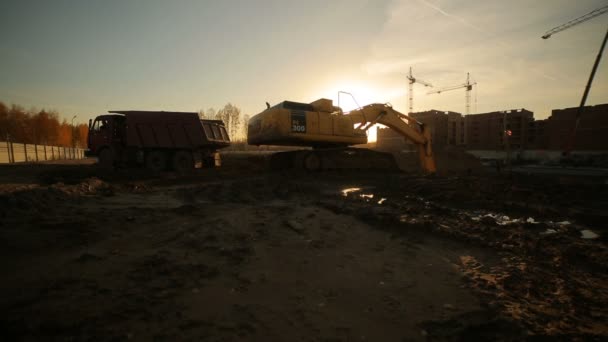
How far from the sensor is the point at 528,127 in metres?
37.8

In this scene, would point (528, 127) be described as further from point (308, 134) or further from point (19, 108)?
point (19, 108)

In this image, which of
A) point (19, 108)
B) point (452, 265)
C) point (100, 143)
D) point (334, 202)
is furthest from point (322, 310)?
point (19, 108)

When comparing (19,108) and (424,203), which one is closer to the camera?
(424,203)

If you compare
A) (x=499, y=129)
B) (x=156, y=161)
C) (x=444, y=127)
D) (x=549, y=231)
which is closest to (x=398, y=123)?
(x=549, y=231)

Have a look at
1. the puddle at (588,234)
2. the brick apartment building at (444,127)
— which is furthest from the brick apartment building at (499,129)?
the puddle at (588,234)

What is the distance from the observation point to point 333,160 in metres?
14.0

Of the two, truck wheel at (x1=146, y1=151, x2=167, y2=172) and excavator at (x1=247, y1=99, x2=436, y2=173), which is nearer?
excavator at (x1=247, y1=99, x2=436, y2=173)

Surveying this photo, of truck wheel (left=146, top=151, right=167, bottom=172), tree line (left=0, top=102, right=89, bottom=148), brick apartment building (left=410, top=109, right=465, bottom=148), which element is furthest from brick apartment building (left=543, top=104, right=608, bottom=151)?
tree line (left=0, top=102, right=89, bottom=148)

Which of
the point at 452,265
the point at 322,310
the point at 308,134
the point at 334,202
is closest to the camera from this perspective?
the point at 322,310

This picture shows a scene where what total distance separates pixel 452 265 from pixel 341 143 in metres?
10.7

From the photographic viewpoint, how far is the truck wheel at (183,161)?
14.2 metres

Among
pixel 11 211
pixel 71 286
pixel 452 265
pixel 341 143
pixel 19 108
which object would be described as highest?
pixel 19 108

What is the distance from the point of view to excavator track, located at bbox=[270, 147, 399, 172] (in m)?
13.8

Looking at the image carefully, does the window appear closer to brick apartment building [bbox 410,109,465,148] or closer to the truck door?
the truck door
